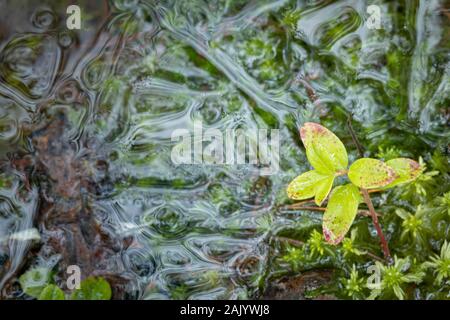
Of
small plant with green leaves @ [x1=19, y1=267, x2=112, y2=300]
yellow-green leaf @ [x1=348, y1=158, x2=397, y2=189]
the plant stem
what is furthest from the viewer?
small plant with green leaves @ [x1=19, y1=267, x2=112, y2=300]

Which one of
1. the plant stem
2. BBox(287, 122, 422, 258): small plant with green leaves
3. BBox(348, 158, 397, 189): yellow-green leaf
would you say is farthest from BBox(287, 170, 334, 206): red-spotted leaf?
the plant stem

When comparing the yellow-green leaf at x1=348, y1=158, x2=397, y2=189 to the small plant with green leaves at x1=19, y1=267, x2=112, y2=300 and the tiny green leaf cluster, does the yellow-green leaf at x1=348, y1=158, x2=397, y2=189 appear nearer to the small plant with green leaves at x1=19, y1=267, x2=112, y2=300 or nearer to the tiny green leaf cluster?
the tiny green leaf cluster

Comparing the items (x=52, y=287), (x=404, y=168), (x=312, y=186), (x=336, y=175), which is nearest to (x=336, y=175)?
(x=336, y=175)

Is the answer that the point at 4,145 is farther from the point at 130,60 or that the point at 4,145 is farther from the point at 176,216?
the point at 176,216

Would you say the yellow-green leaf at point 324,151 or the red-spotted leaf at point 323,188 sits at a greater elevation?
the yellow-green leaf at point 324,151

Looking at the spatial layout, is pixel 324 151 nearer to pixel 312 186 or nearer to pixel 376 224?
pixel 312 186

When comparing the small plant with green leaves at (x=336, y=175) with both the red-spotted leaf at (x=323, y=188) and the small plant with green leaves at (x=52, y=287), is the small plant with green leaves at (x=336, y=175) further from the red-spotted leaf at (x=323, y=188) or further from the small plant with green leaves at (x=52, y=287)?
the small plant with green leaves at (x=52, y=287)

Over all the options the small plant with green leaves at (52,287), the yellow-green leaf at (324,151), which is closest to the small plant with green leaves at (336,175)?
the yellow-green leaf at (324,151)
